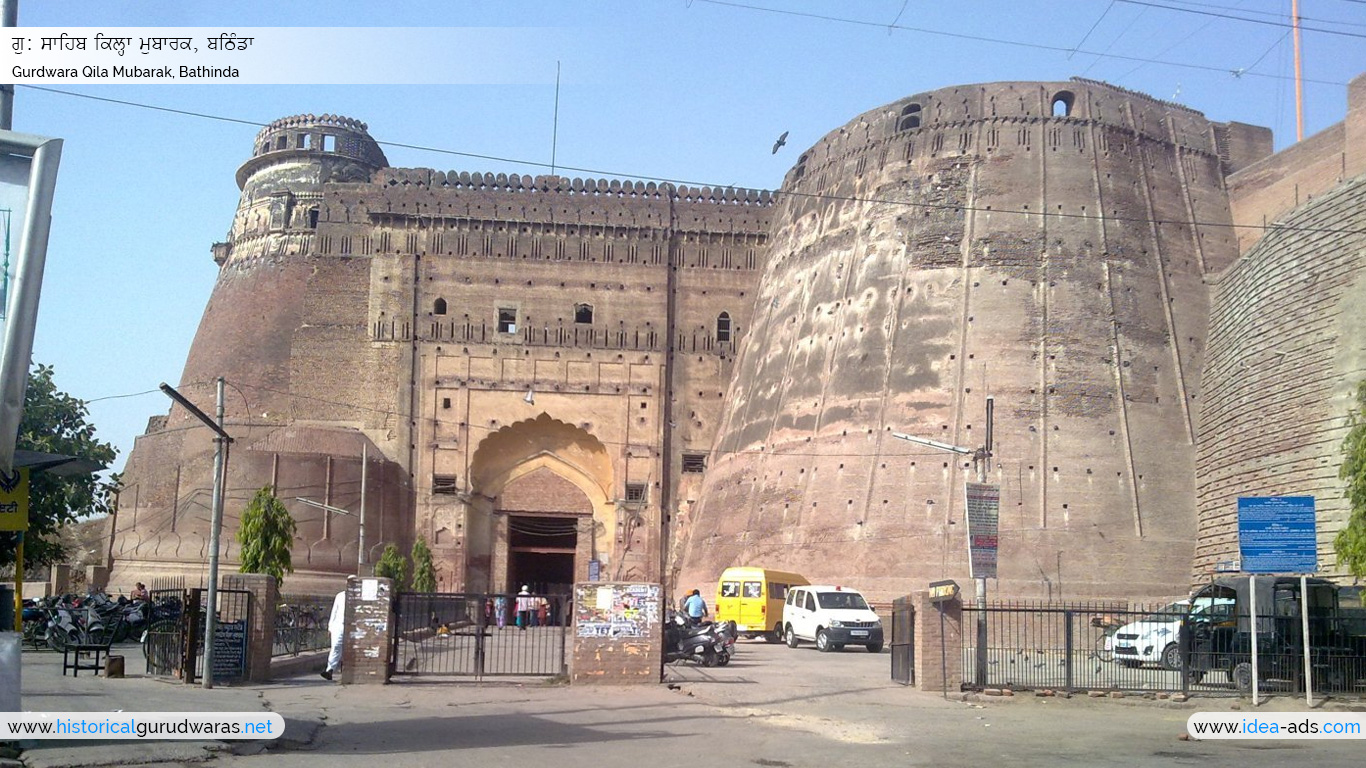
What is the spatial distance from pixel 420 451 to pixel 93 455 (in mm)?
15976

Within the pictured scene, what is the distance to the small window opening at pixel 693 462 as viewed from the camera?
43156 millimetres

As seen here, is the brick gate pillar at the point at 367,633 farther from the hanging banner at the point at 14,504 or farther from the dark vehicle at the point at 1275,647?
the dark vehicle at the point at 1275,647

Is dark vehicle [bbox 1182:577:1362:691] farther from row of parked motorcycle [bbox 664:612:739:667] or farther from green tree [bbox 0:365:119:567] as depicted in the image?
green tree [bbox 0:365:119:567]

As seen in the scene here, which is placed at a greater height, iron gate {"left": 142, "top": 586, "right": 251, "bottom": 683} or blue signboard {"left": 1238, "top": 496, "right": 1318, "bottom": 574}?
blue signboard {"left": 1238, "top": 496, "right": 1318, "bottom": 574}

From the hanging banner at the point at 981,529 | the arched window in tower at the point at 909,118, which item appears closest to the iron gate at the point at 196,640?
the hanging banner at the point at 981,529

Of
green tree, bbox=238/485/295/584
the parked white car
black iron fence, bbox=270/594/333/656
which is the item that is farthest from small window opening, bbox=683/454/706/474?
the parked white car

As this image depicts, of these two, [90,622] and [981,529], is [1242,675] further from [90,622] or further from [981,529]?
[90,622]

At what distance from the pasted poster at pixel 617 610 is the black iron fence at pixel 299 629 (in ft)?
14.2

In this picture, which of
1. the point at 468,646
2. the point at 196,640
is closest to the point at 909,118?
the point at 468,646

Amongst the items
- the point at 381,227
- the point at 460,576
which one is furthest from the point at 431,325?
the point at 460,576

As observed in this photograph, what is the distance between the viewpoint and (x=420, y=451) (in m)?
42.2

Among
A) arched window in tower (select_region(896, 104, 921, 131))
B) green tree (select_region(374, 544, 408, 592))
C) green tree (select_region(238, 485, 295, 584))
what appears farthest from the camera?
arched window in tower (select_region(896, 104, 921, 131))

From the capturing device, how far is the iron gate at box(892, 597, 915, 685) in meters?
17.0

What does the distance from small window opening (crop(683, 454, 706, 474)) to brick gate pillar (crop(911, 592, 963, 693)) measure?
88.6 feet
